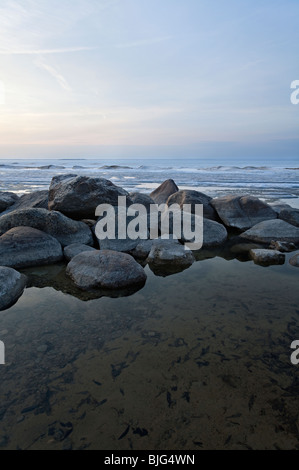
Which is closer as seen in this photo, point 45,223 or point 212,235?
point 45,223

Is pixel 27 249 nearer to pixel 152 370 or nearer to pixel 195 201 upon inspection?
pixel 152 370

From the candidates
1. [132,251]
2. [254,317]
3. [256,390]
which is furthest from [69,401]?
[132,251]

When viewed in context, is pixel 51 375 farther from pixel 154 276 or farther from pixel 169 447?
pixel 154 276

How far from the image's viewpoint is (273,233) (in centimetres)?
735

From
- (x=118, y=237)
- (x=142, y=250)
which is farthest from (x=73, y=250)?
(x=142, y=250)

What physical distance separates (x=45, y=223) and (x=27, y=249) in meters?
1.08

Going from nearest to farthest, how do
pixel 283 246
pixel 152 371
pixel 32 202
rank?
pixel 152 371, pixel 283 246, pixel 32 202

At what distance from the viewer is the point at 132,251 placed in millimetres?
6297

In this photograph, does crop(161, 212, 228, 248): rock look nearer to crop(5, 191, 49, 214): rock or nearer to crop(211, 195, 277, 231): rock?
crop(211, 195, 277, 231): rock

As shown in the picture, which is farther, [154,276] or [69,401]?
[154,276]

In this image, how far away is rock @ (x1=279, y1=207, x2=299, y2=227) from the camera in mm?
8508

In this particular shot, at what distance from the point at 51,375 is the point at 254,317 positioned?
95.9 inches

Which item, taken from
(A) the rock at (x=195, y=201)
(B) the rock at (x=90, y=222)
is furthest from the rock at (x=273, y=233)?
(B) the rock at (x=90, y=222)

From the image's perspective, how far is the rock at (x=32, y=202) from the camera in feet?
28.7
